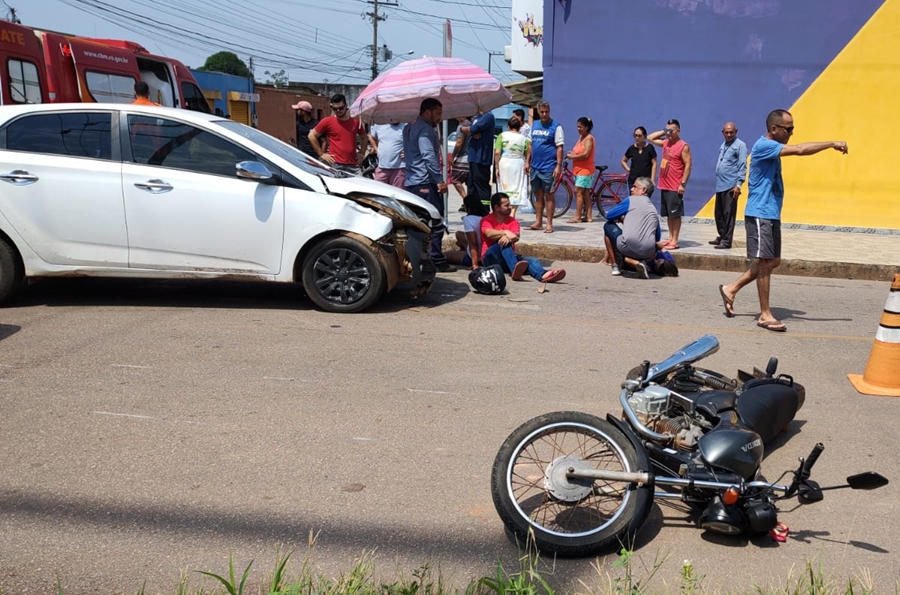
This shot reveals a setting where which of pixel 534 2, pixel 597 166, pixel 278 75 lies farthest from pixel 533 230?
pixel 278 75

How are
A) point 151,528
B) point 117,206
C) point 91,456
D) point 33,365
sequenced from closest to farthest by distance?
1. point 151,528
2. point 91,456
3. point 33,365
4. point 117,206

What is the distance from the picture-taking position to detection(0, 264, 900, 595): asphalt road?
353 cm

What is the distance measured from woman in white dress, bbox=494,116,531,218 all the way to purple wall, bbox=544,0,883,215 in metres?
3.29

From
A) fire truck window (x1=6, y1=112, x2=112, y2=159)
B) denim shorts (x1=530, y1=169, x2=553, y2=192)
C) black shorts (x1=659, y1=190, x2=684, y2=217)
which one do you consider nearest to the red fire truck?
fire truck window (x1=6, y1=112, x2=112, y2=159)

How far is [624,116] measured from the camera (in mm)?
15742

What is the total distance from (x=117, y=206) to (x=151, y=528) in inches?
169

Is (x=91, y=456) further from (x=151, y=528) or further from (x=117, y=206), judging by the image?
(x=117, y=206)

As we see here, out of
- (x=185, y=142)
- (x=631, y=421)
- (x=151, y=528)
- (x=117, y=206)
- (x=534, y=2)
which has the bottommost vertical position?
(x=151, y=528)

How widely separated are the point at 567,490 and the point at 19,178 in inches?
226

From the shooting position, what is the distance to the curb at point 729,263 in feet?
36.5

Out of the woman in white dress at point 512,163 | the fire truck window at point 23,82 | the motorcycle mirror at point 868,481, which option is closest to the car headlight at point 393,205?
the motorcycle mirror at point 868,481

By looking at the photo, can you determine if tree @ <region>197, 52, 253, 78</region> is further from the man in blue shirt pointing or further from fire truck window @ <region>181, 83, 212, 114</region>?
the man in blue shirt pointing

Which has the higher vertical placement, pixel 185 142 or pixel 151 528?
pixel 185 142

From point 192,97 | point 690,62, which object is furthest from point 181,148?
point 192,97
